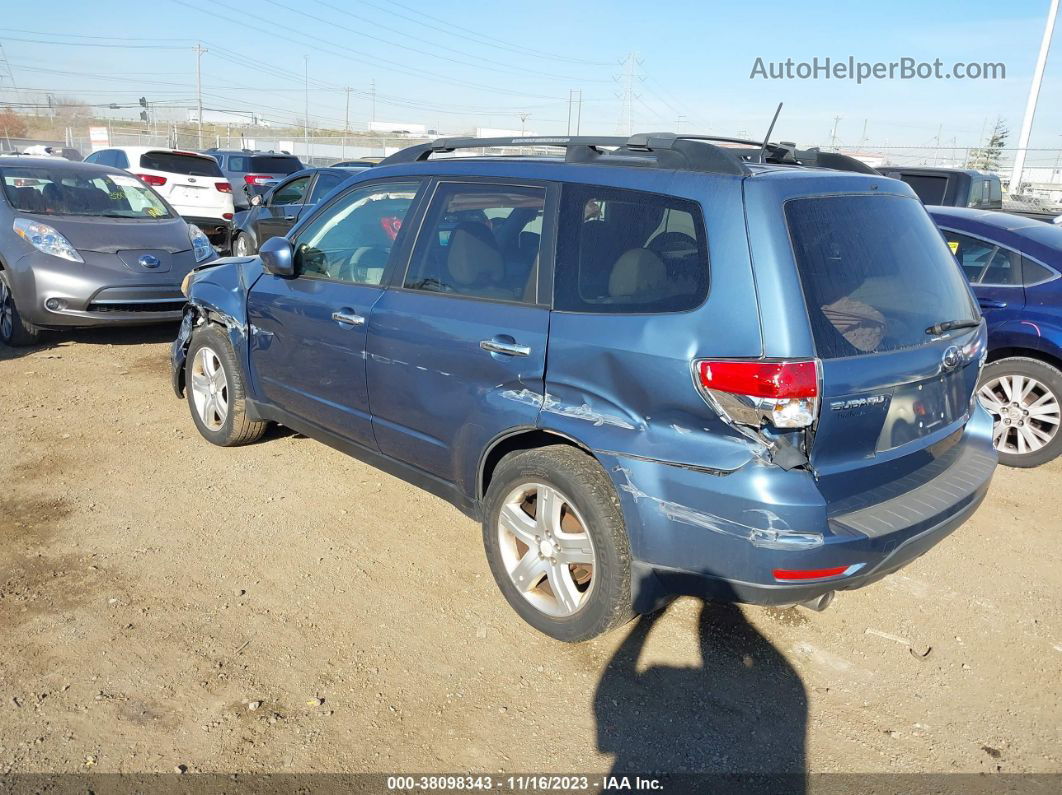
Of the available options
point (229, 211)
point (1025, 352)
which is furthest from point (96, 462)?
point (229, 211)

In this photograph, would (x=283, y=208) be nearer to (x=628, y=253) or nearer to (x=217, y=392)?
(x=217, y=392)

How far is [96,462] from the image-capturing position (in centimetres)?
502

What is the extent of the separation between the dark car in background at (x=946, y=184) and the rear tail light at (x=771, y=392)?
9256 mm

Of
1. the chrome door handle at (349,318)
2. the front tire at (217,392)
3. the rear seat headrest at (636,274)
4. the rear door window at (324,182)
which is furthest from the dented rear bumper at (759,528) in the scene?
the rear door window at (324,182)

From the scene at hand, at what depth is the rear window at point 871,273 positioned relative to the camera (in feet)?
8.97

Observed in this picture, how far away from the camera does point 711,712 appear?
117 inches

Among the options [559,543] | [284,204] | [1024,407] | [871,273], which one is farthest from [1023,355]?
[284,204]

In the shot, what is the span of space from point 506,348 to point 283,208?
9448mm

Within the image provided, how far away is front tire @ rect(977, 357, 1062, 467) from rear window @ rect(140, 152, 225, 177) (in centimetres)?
1223

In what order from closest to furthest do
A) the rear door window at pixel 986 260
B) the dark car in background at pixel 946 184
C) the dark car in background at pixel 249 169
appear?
1. the rear door window at pixel 986 260
2. the dark car in background at pixel 946 184
3. the dark car in background at pixel 249 169

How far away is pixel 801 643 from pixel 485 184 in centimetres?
238

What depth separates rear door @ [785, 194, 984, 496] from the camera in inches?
106

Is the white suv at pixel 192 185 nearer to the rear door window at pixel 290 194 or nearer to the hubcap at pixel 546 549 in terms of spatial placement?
the rear door window at pixel 290 194

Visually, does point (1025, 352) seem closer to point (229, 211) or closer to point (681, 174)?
point (681, 174)
